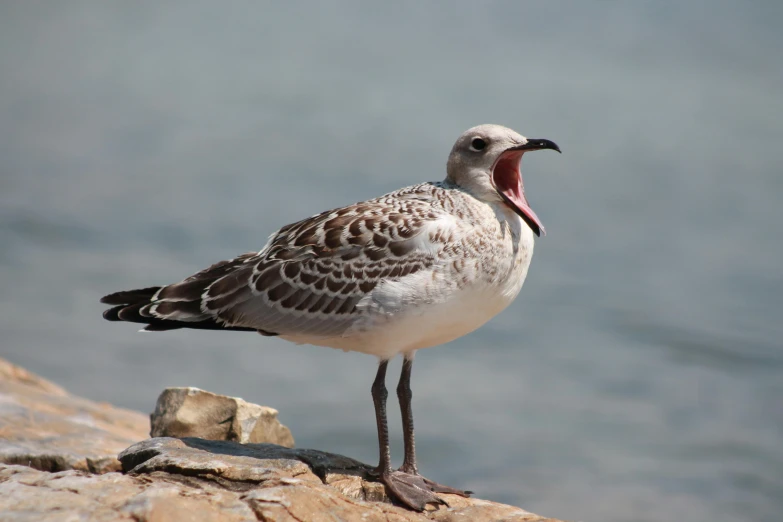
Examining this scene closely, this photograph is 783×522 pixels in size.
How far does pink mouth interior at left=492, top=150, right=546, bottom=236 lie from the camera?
27.1 feet

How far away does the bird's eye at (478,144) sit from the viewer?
8234 mm

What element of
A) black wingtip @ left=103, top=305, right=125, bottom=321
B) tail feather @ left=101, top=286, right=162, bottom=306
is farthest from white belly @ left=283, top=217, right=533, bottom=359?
black wingtip @ left=103, top=305, right=125, bottom=321

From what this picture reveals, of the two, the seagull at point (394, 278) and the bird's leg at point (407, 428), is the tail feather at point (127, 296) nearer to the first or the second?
the seagull at point (394, 278)

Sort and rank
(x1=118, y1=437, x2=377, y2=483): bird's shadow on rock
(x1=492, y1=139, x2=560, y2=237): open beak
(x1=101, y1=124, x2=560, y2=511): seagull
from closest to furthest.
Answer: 1. (x1=118, y1=437, x2=377, y2=483): bird's shadow on rock
2. (x1=101, y1=124, x2=560, y2=511): seagull
3. (x1=492, y1=139, x2=560, y2=237): open beak

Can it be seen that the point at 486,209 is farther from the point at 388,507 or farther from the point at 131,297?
the point at 131,297

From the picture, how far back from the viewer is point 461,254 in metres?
7.70

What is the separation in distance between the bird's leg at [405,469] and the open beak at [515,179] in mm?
1434

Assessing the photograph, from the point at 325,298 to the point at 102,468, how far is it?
2.42 metres

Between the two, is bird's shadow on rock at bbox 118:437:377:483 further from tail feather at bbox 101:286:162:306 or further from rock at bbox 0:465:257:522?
tail feather at bbox 101:286:162:306

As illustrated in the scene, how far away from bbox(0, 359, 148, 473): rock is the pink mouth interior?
386 cm

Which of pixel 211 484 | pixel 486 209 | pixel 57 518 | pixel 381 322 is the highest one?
pixel 486 209


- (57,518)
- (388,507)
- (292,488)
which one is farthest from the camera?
(388,507)

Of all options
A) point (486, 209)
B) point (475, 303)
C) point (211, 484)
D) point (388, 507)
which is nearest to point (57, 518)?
point (211, 484)

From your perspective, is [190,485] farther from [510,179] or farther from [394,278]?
[510,179]
